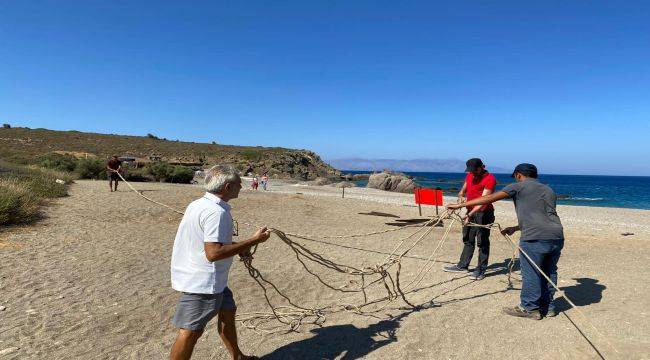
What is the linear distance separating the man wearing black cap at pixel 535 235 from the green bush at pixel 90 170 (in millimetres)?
26995

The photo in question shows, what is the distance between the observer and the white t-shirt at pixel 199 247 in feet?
9.06

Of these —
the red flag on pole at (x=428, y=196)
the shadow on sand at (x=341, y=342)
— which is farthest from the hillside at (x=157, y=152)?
the shadow on sand at (x=341, y=342)

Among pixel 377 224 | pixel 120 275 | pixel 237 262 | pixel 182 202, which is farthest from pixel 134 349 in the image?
pixel 182 202

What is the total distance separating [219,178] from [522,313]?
12.8 ft

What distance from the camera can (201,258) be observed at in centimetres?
283

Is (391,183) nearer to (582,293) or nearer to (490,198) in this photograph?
(582,293)

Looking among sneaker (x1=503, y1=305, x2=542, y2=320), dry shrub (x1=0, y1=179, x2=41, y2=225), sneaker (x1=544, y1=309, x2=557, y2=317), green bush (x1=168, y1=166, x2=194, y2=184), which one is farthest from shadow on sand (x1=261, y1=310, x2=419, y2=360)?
green bush (x1=168, y1=166, x2=194, y2=184)

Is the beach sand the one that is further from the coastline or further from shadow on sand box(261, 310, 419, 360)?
the coastline

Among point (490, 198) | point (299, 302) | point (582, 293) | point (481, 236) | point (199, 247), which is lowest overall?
point (299, 302)

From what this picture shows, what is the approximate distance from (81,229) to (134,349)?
6318mm

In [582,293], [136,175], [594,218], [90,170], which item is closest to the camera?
[582,293]

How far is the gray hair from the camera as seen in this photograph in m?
2.84

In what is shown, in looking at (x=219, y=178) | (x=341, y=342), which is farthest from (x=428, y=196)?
(x=219, y=178)

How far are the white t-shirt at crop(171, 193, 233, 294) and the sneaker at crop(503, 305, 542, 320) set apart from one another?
11.8ft
